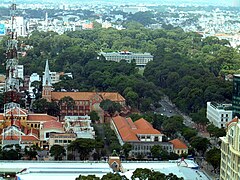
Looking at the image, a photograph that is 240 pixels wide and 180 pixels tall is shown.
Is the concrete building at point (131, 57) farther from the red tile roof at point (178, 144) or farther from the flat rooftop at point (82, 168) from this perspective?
the flat rooftop at point (82, 168)

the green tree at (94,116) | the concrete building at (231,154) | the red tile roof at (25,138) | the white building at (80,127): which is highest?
the concrete building at (231,154)

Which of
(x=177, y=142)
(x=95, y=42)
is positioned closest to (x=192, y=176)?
(x=177, y=142)

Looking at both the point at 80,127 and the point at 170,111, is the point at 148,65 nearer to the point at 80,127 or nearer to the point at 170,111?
the point at 170,111

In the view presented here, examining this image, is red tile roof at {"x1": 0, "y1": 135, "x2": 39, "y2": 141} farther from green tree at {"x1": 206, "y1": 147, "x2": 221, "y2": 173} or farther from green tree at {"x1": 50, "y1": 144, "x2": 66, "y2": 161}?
green tree at {"x1": 206, "y1": 147, "x2": 221, "y2": 173}

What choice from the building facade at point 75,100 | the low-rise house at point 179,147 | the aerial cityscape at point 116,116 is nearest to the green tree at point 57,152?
the aerial cityscape at point 116,116

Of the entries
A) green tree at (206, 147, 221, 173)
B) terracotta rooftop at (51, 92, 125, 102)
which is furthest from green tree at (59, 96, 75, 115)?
green tree at (206, 147, 221, 173)

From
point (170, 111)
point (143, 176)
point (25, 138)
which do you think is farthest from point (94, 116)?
point (143, 176)

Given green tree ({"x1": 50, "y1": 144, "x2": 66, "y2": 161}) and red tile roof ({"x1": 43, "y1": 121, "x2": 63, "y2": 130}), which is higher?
red tile roof ({"x1": 43, "y1": 121, "x2": 63, "y2": 130})
